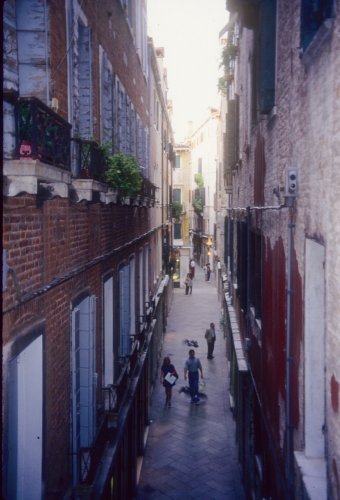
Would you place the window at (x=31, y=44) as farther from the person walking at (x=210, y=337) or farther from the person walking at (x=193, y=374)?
the person walking at (x=210, y=337)

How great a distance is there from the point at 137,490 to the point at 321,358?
7795 mm

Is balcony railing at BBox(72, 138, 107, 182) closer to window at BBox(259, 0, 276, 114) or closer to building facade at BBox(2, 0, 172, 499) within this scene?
building facade at BBox(2, 0, 172, 499)

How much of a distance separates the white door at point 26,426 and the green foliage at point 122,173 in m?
3.75

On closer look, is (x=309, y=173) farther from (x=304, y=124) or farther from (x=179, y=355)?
(x=179, y=355)

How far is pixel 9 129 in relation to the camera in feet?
13.2

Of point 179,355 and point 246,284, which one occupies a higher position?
point 246,284

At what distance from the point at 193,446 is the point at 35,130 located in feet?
37.5

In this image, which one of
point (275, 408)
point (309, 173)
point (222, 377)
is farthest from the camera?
point (222, 377)

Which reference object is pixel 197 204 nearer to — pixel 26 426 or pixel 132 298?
pixel 132 298

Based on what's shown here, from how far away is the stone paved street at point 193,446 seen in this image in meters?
11.5

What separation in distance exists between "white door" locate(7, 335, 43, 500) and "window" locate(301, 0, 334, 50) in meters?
3.65

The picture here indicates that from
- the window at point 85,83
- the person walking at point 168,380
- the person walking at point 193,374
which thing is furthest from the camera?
the person walking at point 193,374

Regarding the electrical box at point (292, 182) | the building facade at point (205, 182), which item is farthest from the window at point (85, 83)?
the building facade at point (205, 182)

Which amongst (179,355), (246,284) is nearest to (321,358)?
(246,284)
